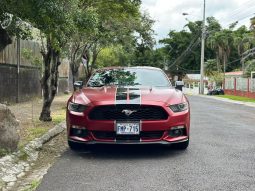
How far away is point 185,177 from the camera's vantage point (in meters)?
6.41

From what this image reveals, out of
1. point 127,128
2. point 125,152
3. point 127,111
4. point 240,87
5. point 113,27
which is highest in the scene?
point 113,27

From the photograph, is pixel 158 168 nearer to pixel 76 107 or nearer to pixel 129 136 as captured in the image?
pixel 129 136

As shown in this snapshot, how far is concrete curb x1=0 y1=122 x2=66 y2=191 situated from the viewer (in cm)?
625

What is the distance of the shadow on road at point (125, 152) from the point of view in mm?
8023

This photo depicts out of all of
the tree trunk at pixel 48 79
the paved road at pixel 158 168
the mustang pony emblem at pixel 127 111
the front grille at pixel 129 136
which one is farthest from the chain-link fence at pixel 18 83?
the mustang pony emblem at pixel 127 111

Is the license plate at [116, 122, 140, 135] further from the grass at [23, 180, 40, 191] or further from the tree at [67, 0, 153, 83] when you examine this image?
the tree at [67, 0, 153, 83]

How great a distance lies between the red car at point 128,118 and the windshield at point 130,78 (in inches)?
39.0

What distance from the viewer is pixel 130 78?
944 centimetres

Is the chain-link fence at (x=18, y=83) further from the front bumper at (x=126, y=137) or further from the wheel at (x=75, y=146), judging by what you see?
the front bumper at (x=126, y=137)

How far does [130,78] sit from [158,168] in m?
2.80

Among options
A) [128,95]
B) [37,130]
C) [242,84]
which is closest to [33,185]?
[128,95]

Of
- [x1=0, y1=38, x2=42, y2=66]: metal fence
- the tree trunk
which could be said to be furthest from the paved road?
[x1=0, y1=38, x2=42, y2=66]: metal fence

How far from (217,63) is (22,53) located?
51.3 m

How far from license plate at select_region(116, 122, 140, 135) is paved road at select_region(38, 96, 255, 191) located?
0.43m
